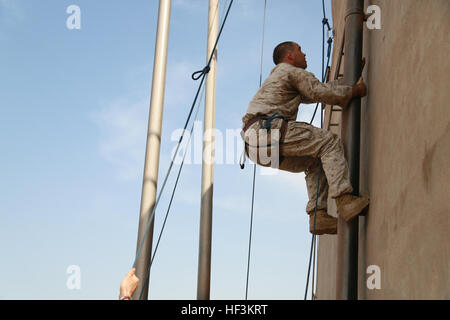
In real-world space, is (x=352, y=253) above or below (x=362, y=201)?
below

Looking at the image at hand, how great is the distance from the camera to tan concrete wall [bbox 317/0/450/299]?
2.71 m

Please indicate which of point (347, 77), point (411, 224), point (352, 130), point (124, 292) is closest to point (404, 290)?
point (411, 224)

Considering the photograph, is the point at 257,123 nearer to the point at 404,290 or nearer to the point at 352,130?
the point at 352,130

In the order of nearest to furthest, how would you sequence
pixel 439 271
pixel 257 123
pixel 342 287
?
pixel 439 271 → pixel 342 287 → pixel 257 123

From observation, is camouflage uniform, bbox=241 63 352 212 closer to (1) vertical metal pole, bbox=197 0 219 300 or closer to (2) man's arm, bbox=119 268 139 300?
(2) man's arm, bbox=119 268 139 300

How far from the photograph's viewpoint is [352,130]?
454 cm

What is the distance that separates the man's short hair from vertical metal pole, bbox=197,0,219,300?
1957mm

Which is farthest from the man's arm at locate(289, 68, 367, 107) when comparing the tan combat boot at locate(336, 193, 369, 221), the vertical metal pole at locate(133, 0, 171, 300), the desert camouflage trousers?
the vertical metal pole at locate(133, 0, 171, 300)

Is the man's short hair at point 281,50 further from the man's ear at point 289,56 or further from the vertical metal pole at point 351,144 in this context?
the vertical metal pole at point 351,144

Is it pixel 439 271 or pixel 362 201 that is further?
pixel 362 201

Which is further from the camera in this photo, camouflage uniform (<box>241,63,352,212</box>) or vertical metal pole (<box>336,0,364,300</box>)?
camouflage uniform (<box>241,63,352,212</box>)

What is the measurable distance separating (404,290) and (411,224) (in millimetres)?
364
